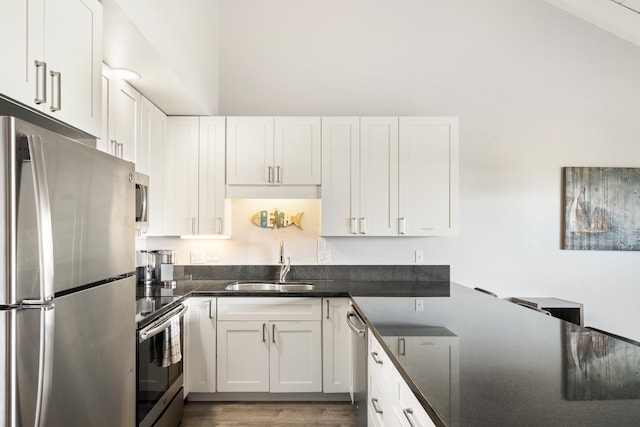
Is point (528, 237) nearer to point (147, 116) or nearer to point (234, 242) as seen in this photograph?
point (234, 242)

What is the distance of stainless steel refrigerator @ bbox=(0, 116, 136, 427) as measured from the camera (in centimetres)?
97

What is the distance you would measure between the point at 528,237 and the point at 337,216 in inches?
71.0

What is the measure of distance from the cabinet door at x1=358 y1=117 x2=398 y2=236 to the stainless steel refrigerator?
6.25 ft


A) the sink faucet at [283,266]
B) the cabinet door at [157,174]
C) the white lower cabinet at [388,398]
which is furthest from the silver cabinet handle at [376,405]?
the cabinet door at [157,174]

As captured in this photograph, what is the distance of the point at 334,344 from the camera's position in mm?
2906

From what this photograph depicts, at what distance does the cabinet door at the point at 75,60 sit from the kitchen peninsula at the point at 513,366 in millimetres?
1482

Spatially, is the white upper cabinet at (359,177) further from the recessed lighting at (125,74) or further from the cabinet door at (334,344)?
the recessed lighting at (125,74)

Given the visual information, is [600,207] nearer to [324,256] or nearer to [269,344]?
[324,256]

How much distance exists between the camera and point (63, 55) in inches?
56.3

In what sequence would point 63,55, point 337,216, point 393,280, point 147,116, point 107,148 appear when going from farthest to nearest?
1. point 393,280
2. point 337,216
3. point 147,116
4. point 107,148
5. point 63,55

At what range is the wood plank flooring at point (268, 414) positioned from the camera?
2.67 m

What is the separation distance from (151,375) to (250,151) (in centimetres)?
177

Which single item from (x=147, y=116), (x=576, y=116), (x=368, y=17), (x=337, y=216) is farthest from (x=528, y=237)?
(x=147, y=116)

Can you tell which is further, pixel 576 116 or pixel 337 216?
pixel 576 116
